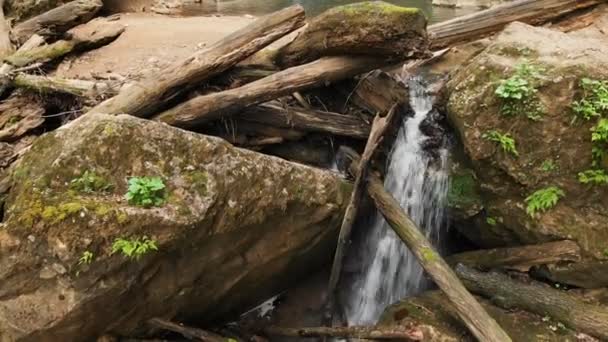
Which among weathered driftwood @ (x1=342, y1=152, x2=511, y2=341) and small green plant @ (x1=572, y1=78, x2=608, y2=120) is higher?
small green plant @ (x1=572, y1=78, x2=608, y2=120)

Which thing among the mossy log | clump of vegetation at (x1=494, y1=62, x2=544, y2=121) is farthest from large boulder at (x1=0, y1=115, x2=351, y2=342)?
clump of vegetation at (x1=494, y1=62, x2=544, y2=121)

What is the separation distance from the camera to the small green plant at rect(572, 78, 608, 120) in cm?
471

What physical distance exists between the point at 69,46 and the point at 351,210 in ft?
19.3

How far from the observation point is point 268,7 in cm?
1778

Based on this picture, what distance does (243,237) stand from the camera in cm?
494

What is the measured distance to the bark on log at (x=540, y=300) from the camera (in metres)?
4.59

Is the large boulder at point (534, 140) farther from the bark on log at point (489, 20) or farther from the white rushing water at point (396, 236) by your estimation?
the bark on log at point (489, 20)

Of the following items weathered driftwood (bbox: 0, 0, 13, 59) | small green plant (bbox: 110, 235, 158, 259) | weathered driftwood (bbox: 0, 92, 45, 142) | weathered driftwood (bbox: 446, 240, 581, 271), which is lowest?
weathered driftwood (bbox: 446, 240, 581, 271)

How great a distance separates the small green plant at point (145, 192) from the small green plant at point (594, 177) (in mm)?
3942

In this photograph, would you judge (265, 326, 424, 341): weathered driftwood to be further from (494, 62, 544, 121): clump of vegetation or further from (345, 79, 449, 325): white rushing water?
(494, 62, 544, 121): clump of vegetation

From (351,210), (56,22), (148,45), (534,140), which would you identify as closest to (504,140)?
(534,140)

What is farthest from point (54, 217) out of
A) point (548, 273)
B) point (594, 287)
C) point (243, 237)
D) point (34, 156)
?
point (594, 287)

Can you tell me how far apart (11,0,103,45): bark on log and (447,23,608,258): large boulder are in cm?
665

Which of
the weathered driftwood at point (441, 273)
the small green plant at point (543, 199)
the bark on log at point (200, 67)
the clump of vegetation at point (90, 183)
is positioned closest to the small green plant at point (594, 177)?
the small green plant at point (543, 199)
